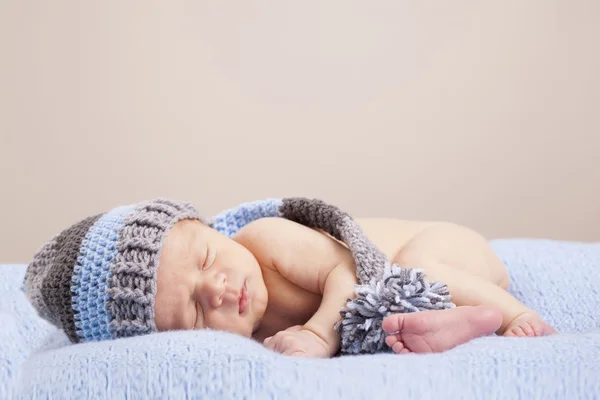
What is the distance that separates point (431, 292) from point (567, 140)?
1.36 m

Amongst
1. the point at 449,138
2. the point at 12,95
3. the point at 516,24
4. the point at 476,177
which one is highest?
the point at 516,24

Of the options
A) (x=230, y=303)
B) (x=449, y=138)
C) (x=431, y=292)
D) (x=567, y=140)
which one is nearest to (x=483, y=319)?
(x=431, y=292)

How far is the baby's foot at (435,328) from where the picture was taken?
2.93ft

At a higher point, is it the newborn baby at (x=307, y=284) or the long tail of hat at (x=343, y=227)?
the long tail of hat at (x=343, y=227)

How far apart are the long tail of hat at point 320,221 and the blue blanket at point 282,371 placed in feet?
0.84

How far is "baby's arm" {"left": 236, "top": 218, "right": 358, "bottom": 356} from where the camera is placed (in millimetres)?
1060

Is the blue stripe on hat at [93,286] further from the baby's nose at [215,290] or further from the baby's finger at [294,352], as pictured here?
the baby's finger at [294,352]

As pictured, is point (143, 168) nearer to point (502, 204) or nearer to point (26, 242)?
point (26, 242)

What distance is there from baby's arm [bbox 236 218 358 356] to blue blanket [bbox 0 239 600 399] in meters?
0.25

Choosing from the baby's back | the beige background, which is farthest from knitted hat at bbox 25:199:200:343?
the beige background

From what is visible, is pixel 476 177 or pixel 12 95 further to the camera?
pixel 476 177

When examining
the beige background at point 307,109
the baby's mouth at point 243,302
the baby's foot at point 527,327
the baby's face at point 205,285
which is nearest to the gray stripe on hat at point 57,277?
the baby's face at point 205,285

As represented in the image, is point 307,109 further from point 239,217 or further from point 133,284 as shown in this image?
point 133,284

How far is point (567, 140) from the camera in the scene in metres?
2.13
